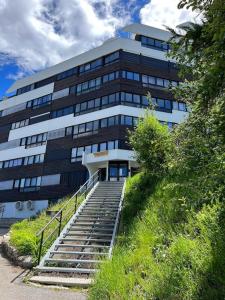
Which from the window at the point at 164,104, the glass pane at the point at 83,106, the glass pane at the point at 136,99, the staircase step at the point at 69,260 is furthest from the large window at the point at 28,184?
the staircase step at the point at 69,260

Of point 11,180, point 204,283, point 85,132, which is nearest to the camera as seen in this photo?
point 204,283

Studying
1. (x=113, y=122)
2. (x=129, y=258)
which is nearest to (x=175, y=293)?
(x=129, y=258)

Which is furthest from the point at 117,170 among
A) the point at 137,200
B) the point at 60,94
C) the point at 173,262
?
the point at 173,262

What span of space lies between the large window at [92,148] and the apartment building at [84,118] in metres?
0.10

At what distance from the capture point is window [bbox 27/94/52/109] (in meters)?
38.0

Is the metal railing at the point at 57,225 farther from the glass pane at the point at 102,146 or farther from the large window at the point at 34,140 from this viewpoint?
the large window at the point at 34,140

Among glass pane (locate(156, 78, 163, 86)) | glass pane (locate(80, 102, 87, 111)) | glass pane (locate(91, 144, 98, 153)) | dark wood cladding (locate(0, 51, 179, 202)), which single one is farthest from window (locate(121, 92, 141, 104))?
glass pane (locate(91, 144, 98, 153))

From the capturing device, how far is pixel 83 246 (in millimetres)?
10578

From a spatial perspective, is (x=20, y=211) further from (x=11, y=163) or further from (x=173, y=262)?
(x=173, y=262)

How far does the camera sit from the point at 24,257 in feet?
34.3

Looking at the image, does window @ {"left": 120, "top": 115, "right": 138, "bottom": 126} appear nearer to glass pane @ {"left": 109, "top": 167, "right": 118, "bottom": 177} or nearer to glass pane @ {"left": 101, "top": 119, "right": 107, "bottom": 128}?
glass pane @ {"left": 101, "top": 119, "right": 107, "bottom": 128}

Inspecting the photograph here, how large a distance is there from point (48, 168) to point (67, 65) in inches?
505

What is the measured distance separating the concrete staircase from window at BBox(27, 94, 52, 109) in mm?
24276

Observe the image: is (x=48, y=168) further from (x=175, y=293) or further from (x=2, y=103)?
(x=175, y=293)
